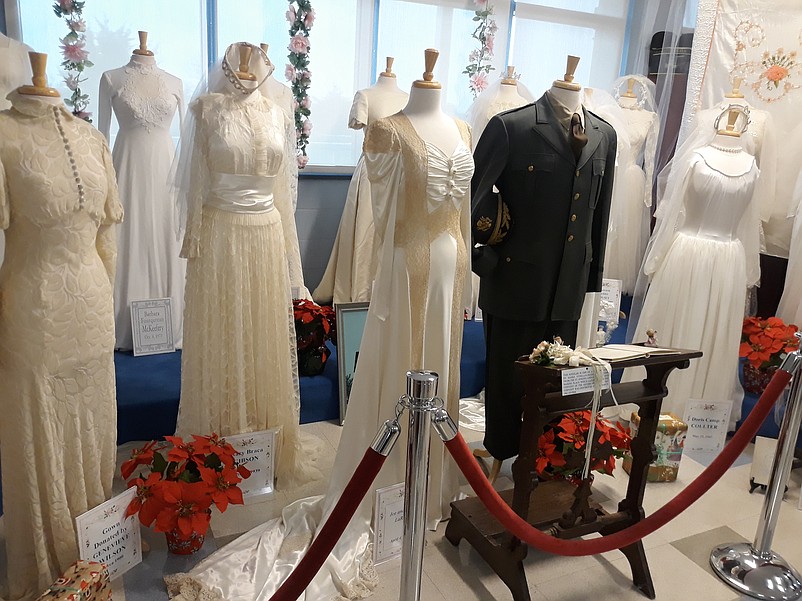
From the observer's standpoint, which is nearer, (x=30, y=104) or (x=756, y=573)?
(x=30, y=104)

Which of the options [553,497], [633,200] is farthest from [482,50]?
[553,497]

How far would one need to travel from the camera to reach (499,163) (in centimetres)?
231

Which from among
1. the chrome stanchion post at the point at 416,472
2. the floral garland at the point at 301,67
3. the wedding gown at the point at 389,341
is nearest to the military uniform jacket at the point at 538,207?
the wedding gown at the point at 389,341

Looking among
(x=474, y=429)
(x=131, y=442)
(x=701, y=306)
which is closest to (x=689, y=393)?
(x=701, y=306)

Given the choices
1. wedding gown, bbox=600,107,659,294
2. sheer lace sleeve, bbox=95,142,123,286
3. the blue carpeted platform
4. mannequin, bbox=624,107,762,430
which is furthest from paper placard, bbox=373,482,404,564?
wedding gown, bbox=600,107,659,294

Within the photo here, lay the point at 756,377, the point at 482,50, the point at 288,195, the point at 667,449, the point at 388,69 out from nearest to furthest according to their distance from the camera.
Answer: the point at 288,195
the point at 667,449
the point at 756,377
the point at 388,69
the point at 482,50

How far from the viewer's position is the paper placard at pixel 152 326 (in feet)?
11.1

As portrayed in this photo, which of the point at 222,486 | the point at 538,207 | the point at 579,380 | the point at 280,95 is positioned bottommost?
the point at 222,486

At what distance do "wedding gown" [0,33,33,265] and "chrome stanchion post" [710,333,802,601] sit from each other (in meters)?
3.17

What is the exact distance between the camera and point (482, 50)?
5145mm

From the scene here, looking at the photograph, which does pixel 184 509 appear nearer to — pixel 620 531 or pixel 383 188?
pixel 383 188

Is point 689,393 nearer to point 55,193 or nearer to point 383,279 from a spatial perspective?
point 383,279

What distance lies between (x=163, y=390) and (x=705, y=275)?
268cm

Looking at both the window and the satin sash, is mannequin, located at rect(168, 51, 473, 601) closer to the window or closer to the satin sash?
the satin sash
